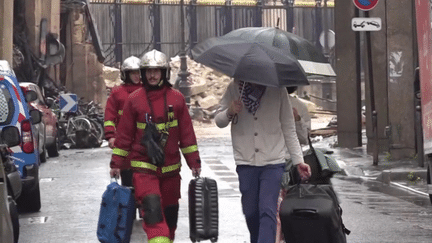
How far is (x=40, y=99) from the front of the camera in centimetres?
2683

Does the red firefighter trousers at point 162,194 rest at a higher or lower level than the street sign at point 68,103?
higher

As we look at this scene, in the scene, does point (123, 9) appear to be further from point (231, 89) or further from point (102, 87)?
point (231, 89)

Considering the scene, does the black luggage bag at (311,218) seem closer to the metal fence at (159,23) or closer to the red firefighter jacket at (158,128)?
the red firefighter jacket at (158,128)

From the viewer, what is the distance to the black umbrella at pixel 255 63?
366 inches

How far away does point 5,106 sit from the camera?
14.8 metres

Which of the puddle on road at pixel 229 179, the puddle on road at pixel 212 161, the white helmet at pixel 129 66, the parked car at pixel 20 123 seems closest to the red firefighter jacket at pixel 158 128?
the white helmet at pixel 129 66

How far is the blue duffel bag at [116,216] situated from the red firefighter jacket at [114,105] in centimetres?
365

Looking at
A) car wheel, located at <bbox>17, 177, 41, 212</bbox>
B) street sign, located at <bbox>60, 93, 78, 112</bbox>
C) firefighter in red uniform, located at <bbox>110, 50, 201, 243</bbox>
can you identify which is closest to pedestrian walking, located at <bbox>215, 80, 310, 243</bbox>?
firefighter in red uniform, located at <bbox>110, 50, 201, 243</bbox>

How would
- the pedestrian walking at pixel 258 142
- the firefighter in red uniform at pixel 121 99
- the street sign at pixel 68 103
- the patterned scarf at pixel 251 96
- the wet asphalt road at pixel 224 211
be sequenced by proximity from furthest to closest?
the street sign at pixel 68 103 < the firefighter in red uniform at pixel 121 99 < the wet asphalt road at pixel 224 211 < the patterned scarf at pixel 251 96 < the pedestrian walking at pixel 258 142

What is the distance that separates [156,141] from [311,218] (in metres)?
1.37

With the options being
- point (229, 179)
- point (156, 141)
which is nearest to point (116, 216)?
point (156, 141)

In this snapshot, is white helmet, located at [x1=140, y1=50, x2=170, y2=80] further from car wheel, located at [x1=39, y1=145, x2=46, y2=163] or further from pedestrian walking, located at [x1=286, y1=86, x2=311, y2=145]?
car wheel, located at [x1=39, y1=145, x2=46, y2=163]

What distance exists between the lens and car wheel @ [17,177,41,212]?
50.8 ft

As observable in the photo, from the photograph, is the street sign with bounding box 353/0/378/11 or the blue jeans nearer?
the blue jeans
